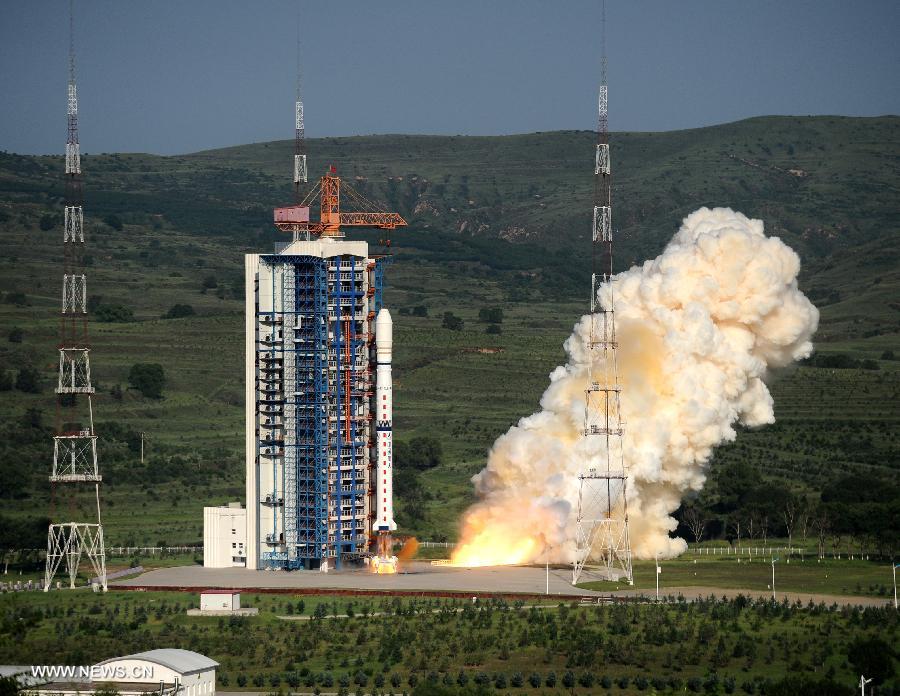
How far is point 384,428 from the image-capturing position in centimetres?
10119

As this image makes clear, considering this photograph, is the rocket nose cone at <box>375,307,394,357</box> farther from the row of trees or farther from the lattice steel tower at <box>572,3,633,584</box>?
the row of trees

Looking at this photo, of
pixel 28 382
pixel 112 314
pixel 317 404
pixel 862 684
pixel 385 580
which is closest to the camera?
pixel 862 684

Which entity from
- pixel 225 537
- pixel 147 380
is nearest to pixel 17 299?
pixel 147 380

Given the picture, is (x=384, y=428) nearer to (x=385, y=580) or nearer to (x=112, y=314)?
(x=385, y=580)

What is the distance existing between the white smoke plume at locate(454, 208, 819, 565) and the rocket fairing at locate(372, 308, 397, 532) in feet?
21.7

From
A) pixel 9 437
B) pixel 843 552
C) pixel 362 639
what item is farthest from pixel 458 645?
pixel 9 437

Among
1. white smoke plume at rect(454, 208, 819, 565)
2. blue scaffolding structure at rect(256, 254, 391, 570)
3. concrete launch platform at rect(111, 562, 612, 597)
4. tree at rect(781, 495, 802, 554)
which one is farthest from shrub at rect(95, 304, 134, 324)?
white smoke plume at rect(454, 208, 819, 565)

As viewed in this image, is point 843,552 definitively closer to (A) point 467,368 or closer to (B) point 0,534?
(B) point 0,534

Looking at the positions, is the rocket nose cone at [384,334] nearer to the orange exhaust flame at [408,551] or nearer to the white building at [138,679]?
the orange exhaust flame at [408,551]

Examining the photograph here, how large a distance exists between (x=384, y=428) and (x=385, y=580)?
7355 millimetres

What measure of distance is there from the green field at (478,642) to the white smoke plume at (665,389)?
1220cm

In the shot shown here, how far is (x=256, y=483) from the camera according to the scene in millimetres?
103000

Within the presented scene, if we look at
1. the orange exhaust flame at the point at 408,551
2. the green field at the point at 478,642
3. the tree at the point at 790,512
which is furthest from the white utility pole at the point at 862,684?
the tree at the point at 790,512

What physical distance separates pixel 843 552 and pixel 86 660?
49.9 meters
